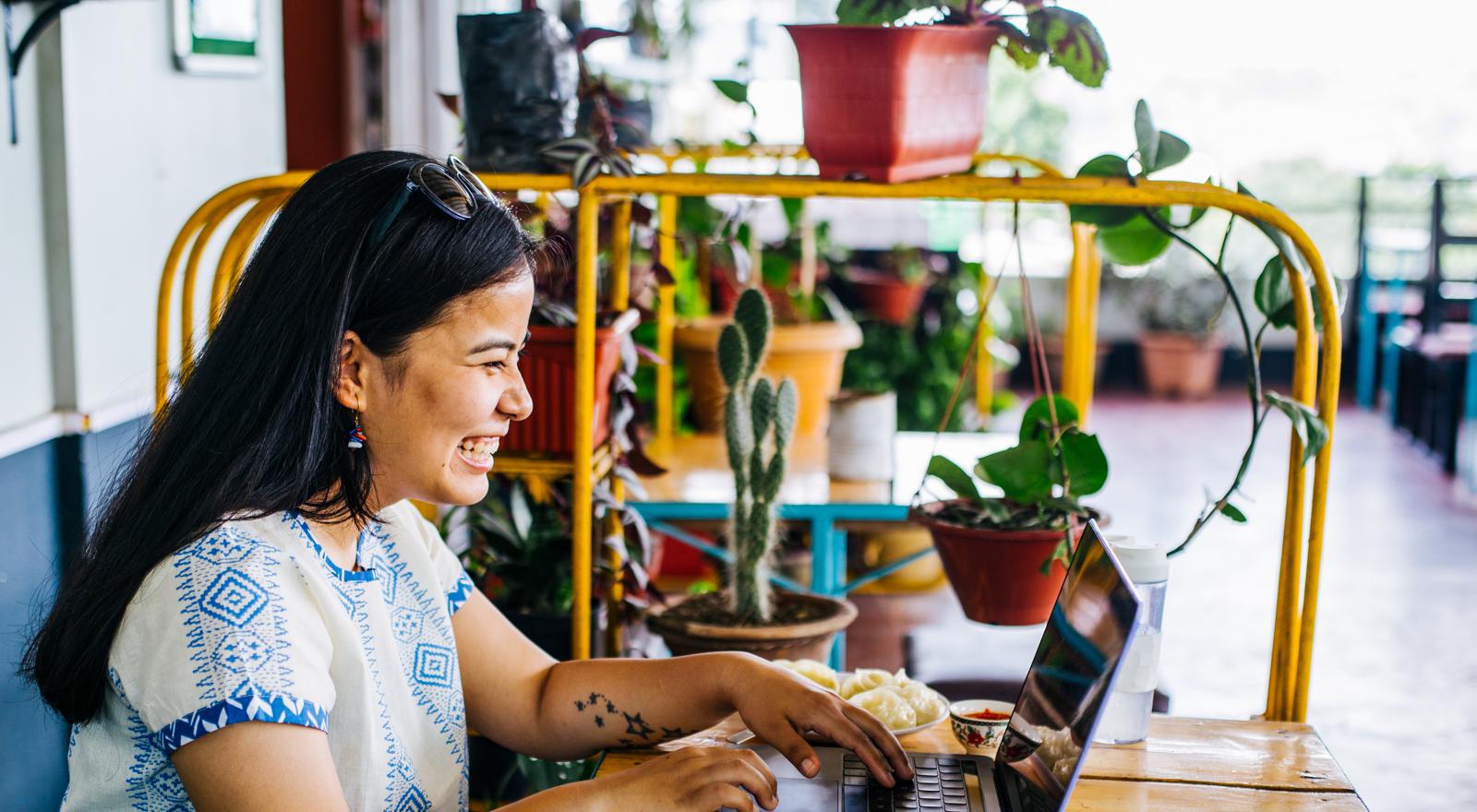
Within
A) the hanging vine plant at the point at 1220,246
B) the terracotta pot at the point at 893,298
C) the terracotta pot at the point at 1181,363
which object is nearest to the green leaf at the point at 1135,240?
the hanging vine plant at the point at 1220,246

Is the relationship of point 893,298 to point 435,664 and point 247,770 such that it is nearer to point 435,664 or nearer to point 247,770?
point 435,664

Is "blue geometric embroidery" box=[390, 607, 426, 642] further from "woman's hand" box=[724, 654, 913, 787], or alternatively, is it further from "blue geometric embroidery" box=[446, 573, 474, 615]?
"woman's hand" box=[724, 654, 913, 787]

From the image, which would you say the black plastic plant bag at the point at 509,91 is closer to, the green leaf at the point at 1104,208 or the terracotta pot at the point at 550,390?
the terracotta pot at the point at 550,390

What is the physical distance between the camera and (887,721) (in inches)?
57.7

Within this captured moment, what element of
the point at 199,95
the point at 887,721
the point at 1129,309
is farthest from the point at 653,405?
the point at 1129,309

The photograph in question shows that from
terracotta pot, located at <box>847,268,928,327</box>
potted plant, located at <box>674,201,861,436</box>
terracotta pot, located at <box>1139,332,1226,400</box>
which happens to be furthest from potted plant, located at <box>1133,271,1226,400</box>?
potted plant, located at <box>674,201,861,436</box>

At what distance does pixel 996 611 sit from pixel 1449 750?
2.08 metres

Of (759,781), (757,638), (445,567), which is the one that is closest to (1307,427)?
(759,781)

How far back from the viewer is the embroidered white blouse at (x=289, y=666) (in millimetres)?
1065

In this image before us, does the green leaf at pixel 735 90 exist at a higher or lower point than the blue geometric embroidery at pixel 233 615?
higher

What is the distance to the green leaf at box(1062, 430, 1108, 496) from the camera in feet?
5.82

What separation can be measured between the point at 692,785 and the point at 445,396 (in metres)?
0.40

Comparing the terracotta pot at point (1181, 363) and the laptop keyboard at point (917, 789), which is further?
the terracotta pot at point (1181, 363)

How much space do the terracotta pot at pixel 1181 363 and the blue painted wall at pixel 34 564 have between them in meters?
6.74
